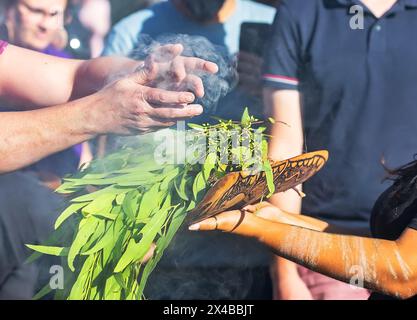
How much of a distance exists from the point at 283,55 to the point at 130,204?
0.74 m

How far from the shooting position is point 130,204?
246cm

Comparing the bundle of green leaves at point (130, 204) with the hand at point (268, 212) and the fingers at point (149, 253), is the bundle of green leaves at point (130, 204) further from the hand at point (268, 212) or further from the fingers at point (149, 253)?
the hand at point (268, 212)

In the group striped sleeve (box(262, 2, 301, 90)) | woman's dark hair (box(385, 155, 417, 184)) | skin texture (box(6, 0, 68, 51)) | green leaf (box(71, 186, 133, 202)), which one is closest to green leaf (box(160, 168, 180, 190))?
green leaf (box(71, 186, 133, 202))

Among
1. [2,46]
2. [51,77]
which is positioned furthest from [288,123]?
[2,46]

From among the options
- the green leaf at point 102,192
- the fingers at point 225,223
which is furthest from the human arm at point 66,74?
the fingers at point 225,223

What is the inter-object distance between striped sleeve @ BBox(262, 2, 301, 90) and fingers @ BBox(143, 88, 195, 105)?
0.29 metres

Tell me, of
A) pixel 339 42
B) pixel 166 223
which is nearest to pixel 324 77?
pixel 339 42

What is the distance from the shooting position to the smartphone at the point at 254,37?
2.53m

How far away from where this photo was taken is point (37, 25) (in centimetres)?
243

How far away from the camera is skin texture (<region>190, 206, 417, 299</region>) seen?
2576 mm

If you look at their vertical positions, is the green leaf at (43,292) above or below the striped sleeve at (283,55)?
below

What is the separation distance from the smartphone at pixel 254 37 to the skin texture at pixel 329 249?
0.55m

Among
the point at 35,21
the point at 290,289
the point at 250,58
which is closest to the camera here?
the point at 35,21

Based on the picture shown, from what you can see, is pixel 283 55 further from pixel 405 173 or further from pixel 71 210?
pixel 71 210
